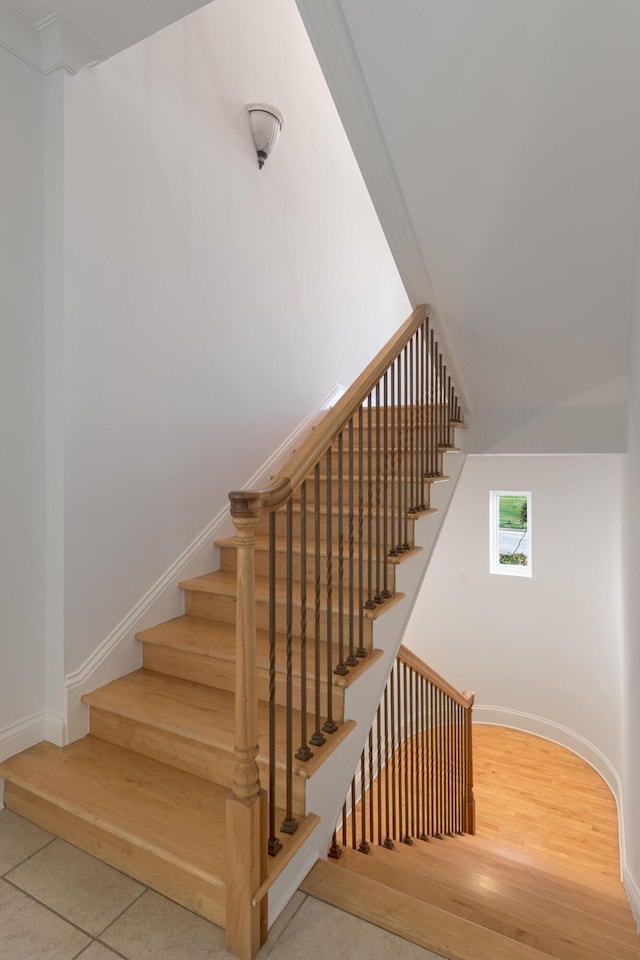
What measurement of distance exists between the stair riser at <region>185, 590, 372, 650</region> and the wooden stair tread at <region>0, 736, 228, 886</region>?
0.66m

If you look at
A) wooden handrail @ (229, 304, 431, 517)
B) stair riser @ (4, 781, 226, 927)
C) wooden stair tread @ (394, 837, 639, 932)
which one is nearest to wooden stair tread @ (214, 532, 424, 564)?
wooden handrail @ (229, 304, 431, 517)

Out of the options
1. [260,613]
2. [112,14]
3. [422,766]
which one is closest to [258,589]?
[260,613]

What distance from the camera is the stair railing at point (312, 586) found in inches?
53.1

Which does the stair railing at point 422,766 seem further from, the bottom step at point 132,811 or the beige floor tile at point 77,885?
the beige floor tile at point 77,885

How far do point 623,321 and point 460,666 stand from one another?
4.35 meters

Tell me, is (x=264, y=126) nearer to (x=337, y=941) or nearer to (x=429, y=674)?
(x=429, y=674)

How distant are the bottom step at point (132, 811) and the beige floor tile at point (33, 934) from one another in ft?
0.71

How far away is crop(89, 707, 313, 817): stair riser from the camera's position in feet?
5.54

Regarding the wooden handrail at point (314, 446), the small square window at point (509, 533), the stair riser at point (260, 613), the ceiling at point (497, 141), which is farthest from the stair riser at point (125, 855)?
the small square window at point (509, 533)

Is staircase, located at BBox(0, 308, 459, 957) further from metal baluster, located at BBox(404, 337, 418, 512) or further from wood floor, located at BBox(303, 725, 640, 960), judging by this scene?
wood floor, located at BBox(303, 725, 640, 960)

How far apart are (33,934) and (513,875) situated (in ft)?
7.54

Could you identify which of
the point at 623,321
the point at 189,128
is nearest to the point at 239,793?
the point at 623,321

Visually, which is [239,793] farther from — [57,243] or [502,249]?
[502,249]

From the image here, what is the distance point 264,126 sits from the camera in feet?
10.3
